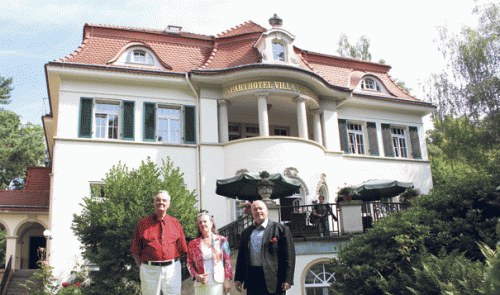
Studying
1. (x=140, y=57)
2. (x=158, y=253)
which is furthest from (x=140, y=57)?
(x=158, y=253)

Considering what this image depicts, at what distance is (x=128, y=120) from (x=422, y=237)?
41.7 feet

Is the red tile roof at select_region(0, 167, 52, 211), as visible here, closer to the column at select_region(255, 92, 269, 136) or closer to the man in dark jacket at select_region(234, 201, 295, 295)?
the column at select_region(255, 92, 269, 136)

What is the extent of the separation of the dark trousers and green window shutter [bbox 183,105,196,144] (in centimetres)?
1238

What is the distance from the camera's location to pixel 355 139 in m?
21.0

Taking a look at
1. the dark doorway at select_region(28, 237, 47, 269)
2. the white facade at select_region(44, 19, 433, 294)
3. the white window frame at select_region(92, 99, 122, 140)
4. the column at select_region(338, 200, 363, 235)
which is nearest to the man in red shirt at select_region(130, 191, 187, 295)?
the column at select_region(338, 200, 363, 235)

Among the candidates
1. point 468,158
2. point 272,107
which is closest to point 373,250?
point 272,107

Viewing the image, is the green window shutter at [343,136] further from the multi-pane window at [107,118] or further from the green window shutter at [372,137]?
the multi-pane window at [107,118]

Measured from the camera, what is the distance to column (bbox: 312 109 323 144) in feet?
63.6

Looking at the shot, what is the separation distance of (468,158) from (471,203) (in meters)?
19.2

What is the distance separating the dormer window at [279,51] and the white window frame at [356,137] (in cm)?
465

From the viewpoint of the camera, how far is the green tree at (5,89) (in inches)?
1592

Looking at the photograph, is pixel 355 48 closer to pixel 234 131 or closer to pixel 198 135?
pixel 234 131

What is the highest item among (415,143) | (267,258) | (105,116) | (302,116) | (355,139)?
(105,116)

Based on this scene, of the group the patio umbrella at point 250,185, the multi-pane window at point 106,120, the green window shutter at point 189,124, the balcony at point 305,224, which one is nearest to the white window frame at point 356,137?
the balcony at point 305,224
